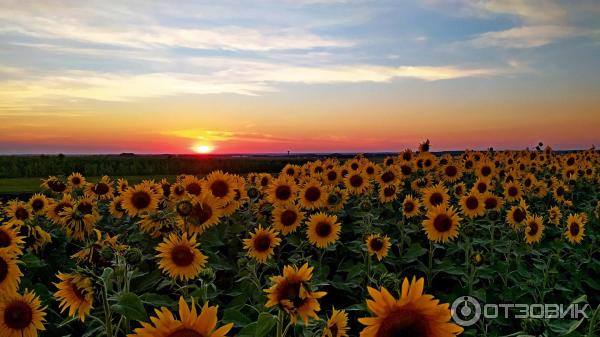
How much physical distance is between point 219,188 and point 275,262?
75.7 inches

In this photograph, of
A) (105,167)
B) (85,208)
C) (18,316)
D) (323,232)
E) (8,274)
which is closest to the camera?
(18,316)

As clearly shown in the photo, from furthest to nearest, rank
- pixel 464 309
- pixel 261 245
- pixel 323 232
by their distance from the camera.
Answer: pixel 323 232 → pixel 261 245 → pixel 464 309

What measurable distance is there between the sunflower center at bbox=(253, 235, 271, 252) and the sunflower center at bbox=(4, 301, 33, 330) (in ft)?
8.45

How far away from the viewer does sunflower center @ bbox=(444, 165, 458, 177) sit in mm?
11062

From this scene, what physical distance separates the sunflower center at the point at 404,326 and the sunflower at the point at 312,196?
573 centimetres

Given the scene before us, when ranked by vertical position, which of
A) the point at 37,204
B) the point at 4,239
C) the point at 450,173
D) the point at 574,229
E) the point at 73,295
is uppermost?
the point at 450,173

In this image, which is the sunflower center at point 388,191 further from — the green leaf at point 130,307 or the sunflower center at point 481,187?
the green leaf at point 130,307

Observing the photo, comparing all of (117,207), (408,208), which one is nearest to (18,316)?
(117,207)

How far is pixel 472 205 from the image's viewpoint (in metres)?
7.76

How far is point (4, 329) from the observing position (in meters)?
3.05

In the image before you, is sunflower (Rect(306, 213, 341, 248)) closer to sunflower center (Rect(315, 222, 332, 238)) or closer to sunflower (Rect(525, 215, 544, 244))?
sunflower center (Rect(315, 222, 332, 238))

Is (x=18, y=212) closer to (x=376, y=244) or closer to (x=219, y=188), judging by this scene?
(x=219, y=188)

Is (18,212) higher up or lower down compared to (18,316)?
higher up

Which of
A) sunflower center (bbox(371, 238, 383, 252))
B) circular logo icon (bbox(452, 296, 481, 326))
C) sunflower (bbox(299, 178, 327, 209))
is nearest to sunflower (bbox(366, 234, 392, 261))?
sunflower center (bbox(371, 238, 383, 252))
